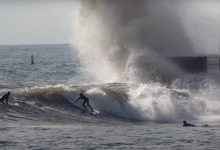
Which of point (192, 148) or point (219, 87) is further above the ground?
point (219, 87)

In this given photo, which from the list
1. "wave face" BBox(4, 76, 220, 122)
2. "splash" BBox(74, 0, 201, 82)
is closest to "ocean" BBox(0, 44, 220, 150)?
"wave face" BBox(4, 76, 220, 122)

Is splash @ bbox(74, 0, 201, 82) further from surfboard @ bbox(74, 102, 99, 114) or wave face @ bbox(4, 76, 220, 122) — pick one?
surfboard @ bbox(74, 102, 99, 114)

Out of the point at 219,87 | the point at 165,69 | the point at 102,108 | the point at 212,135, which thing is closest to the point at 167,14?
the point at 165,69

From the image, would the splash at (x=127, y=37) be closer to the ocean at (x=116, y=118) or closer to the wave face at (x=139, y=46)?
the wave face at (x=139, y=46)

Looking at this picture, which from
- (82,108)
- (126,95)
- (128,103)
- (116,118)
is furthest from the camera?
(126,95)

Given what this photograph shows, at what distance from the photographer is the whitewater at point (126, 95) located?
10.4m

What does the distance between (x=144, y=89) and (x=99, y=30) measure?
9.85 metres

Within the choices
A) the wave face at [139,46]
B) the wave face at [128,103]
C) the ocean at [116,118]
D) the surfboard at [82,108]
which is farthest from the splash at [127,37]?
the surfboard at [82,108]

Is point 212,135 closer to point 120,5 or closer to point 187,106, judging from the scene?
point 187,106

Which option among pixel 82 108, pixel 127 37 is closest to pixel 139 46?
pixel 127 37

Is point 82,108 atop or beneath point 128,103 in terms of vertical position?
beneath

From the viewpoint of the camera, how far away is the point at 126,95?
16.6m

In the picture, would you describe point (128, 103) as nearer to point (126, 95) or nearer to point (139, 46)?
point (126, 95)

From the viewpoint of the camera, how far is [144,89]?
17.3 m
